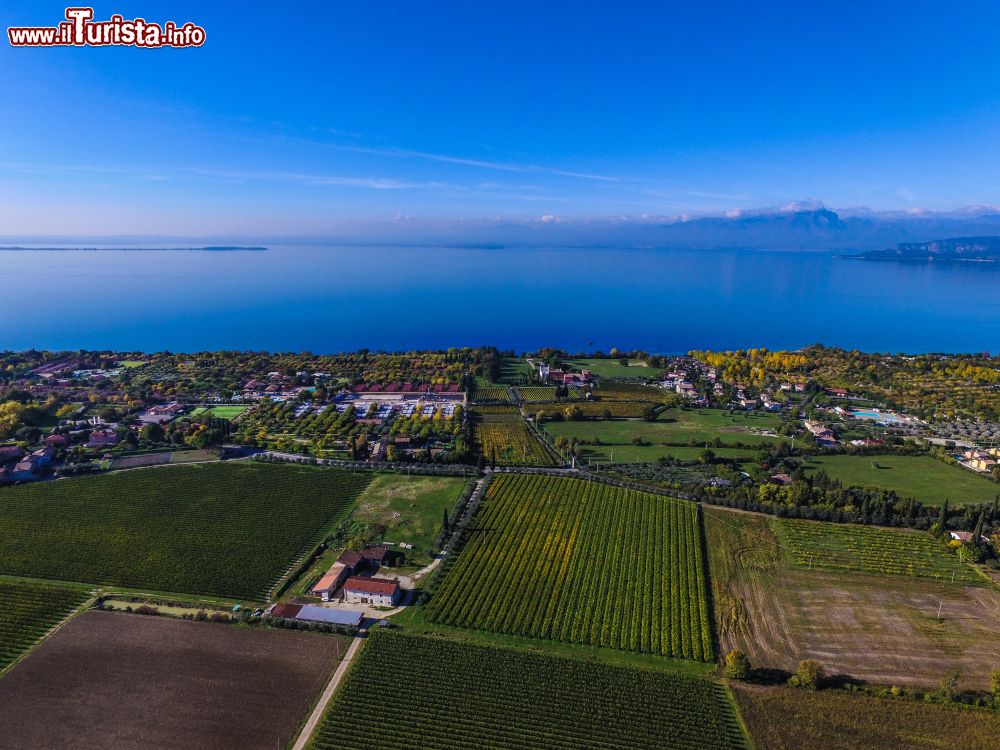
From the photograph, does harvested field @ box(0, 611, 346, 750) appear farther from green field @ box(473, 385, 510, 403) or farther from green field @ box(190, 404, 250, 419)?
green field @ box(473, 385, 510, 403)

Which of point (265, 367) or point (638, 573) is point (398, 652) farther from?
point (265, 367)

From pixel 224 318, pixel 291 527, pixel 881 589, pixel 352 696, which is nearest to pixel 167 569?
pixel 291 527

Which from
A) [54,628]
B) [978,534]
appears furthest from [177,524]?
[978,534]

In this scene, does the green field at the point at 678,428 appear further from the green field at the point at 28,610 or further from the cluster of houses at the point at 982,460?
the green field at the point at 28,610

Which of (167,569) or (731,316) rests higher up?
(731,316)

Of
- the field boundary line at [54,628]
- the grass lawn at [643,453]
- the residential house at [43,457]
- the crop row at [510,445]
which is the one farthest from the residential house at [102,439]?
the grass lawn at [643,453]

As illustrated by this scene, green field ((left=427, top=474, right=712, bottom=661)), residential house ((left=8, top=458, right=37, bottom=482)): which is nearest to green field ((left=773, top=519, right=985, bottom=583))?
green field ((left=427, top=474, right=712, bottom=661))

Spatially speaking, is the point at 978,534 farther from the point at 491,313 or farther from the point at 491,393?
the point at 491,313
